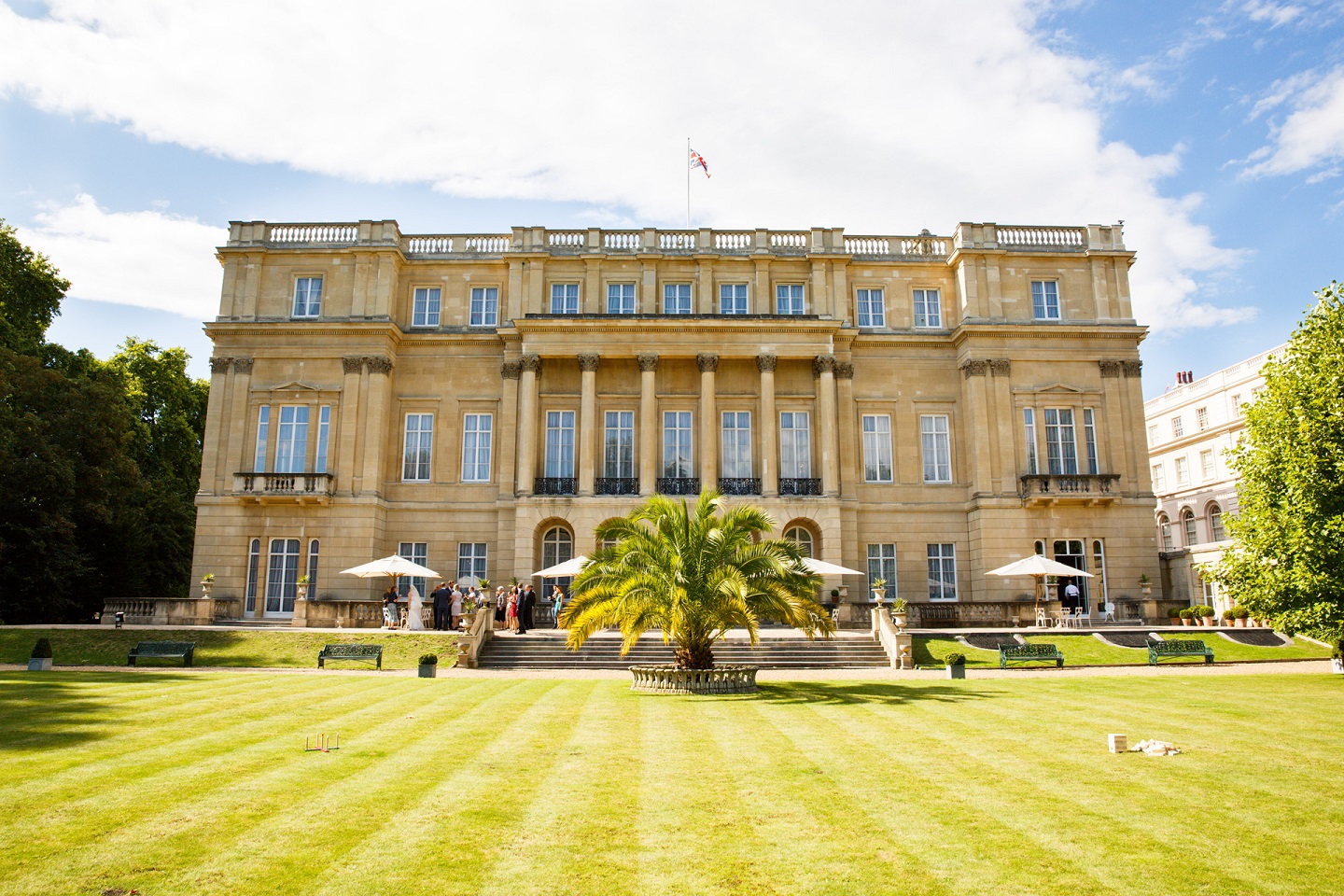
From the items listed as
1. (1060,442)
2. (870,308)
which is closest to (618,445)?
(870,308)

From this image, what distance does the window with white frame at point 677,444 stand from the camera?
3759 centimetres

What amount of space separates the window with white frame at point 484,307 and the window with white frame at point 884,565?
54.0 ft

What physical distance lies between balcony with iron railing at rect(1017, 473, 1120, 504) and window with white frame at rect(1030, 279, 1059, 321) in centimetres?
703

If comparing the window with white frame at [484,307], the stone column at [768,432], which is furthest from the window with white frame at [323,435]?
the stone column at [768,432]

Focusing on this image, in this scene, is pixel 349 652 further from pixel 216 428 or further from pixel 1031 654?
pixel 216 428

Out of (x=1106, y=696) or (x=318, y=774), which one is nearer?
(x=318, y=774)

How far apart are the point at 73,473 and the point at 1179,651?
3719 centimetres

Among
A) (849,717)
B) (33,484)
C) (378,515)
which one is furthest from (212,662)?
(849,717)

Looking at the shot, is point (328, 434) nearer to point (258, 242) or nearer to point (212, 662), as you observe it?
point (258, 242)

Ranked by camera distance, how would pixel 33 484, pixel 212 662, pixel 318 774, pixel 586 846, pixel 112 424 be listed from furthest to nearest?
pixel 112 424, pixel 33 484, pixel 212 662, pixel 318 774, pixel 586 846

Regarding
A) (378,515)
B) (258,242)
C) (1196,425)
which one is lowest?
(378,515)

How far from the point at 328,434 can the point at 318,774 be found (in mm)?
29876

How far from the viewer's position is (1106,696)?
16.9 meters

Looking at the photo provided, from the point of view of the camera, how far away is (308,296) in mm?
38500
